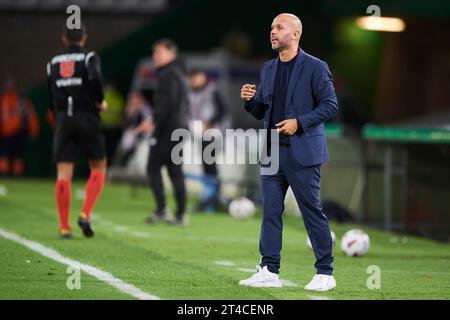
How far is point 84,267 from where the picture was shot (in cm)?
1109

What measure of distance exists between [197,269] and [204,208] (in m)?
7.68

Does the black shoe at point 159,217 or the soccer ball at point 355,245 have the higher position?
the soccer ball at point 355,245

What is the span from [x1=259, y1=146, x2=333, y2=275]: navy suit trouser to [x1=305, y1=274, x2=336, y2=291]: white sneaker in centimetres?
5

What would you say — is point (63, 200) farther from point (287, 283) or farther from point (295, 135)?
point (295, 135)

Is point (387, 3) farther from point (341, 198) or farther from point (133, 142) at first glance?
point (133, 142)

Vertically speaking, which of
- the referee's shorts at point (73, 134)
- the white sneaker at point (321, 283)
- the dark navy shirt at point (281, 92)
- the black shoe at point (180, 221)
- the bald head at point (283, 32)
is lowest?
the black shoe at point (180, 221)

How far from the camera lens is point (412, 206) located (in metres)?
18.0

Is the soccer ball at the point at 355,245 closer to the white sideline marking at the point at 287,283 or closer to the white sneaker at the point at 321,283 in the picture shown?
the white sideline marking at the point at 287,283

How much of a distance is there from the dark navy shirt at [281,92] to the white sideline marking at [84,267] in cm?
A: 170

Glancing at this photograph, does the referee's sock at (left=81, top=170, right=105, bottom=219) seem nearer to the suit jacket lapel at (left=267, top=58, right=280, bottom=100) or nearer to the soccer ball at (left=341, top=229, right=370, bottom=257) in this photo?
the soccer ball at (left=341, top=229, right=370, bottom=257)

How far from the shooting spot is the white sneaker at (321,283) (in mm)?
9820

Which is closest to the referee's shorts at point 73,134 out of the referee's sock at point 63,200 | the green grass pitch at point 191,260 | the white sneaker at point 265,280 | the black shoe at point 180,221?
the referee's sock at point 63,200

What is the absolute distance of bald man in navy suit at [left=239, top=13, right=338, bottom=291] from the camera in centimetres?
980

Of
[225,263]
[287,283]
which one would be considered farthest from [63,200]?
[287,283]
